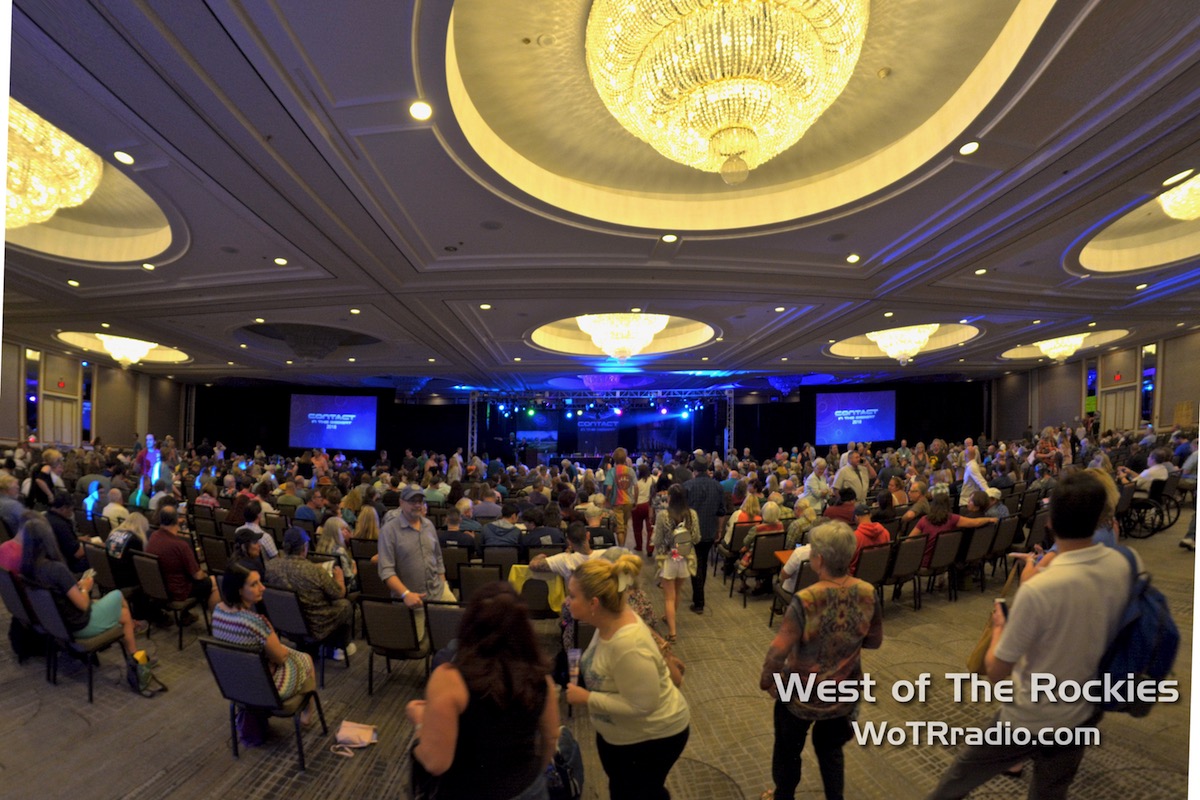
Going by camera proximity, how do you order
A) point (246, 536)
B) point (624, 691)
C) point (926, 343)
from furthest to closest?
point (926, 343), point (246, 536), point (624, 691)

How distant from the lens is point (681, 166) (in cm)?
579

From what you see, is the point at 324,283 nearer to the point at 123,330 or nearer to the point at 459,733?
the point at 123,330

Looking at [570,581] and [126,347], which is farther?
[126,347]

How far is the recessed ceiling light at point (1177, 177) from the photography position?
5.19m

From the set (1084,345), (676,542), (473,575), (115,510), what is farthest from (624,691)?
(1084,345)

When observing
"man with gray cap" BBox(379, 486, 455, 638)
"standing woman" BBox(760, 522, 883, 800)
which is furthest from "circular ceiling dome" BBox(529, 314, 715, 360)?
"standing woman" BBox(760, 522, 883, 800)

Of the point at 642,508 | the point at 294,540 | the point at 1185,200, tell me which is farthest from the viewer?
the point at 642,508

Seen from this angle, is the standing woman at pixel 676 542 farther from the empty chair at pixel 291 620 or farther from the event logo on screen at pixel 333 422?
the event logo on screen at pixel 333 422

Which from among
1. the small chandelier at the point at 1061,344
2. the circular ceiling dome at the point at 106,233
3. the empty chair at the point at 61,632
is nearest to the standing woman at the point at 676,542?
the empty chair at the point at 61,632

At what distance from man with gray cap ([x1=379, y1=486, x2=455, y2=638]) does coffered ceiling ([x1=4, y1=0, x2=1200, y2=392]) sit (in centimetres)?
287

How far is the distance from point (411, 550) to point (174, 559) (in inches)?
88.5

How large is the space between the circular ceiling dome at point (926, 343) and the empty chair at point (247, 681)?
13.2m

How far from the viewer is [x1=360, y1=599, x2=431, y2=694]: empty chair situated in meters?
3.97

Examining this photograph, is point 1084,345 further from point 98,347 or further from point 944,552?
point 98,347
